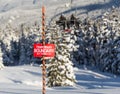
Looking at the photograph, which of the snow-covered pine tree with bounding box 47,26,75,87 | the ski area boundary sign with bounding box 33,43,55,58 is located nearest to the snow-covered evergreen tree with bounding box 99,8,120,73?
the snow-covered pine tree with bounding box 47,26,75,87

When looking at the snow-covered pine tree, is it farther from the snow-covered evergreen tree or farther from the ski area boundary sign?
the snow-covered evergreen tree

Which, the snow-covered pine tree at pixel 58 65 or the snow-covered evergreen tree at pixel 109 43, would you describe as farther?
the snow-covered evergreen tree at pixel 109 43

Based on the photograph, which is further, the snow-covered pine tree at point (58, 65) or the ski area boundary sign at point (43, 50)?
the snow-covered pine tree at point (58, 65)

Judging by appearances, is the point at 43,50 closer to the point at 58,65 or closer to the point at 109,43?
the point at 58,65

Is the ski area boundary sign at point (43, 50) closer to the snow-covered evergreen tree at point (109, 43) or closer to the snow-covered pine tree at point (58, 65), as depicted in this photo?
the snow-covered pine tree at point (58, 65)

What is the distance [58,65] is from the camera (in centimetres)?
4906

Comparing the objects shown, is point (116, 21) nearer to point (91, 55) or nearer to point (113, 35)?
point (113, 35)

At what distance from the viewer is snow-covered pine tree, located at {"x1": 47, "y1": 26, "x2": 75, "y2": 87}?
48562 millimetres

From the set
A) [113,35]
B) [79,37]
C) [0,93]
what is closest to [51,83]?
[0,93]

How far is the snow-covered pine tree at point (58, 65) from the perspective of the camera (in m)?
48.6

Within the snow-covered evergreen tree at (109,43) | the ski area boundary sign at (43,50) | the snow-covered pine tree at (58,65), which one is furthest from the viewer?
the snow-covered evergreen tree at (109,43)

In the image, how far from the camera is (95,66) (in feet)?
328

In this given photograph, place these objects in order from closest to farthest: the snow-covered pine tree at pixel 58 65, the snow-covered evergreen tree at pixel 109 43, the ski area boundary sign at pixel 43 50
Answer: the ski area boundary sign at pixel 43 50
the snow-covered pine tree at pixel 58 65
the snow-covered evergreen tree at pixel 109 43

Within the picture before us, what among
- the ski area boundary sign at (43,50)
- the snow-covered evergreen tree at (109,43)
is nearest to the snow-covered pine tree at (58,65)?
the ski area boundary sign at (43,50)
